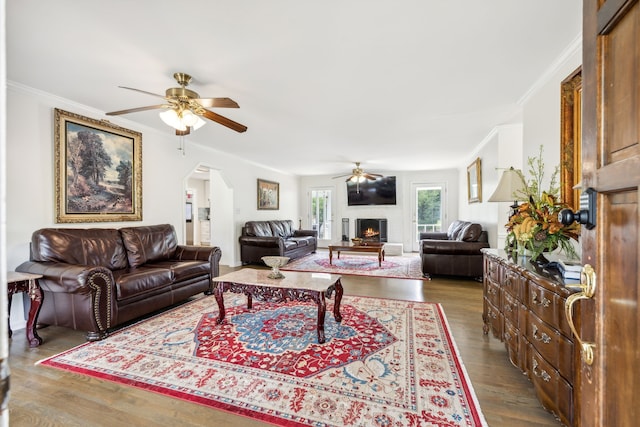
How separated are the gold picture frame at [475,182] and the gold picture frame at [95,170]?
5.63 meters

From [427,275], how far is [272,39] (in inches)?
168

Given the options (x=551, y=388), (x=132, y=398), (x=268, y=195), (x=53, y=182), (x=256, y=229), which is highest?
(x=268, y=195)

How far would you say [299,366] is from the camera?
6.75 feet

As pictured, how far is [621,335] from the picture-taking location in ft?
1.91

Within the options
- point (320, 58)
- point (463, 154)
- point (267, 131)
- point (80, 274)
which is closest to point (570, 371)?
point (320, 58)

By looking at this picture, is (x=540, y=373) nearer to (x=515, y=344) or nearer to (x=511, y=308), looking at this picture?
(x=515, y=344)

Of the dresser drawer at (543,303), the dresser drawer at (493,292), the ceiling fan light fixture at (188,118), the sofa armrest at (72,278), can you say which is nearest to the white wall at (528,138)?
the dresser drawer at (493,292)

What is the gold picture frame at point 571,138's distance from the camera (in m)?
2.08

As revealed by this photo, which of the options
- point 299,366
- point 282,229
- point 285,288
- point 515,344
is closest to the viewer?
point 515,344

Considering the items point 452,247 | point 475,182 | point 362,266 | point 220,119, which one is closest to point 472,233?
point 452,247

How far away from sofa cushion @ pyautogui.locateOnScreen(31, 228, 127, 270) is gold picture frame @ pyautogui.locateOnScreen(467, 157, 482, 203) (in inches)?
225

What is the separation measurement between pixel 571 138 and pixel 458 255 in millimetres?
2766

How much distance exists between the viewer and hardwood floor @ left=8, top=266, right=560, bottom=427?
155 cm

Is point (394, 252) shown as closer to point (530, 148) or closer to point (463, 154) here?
point (463, 154)
